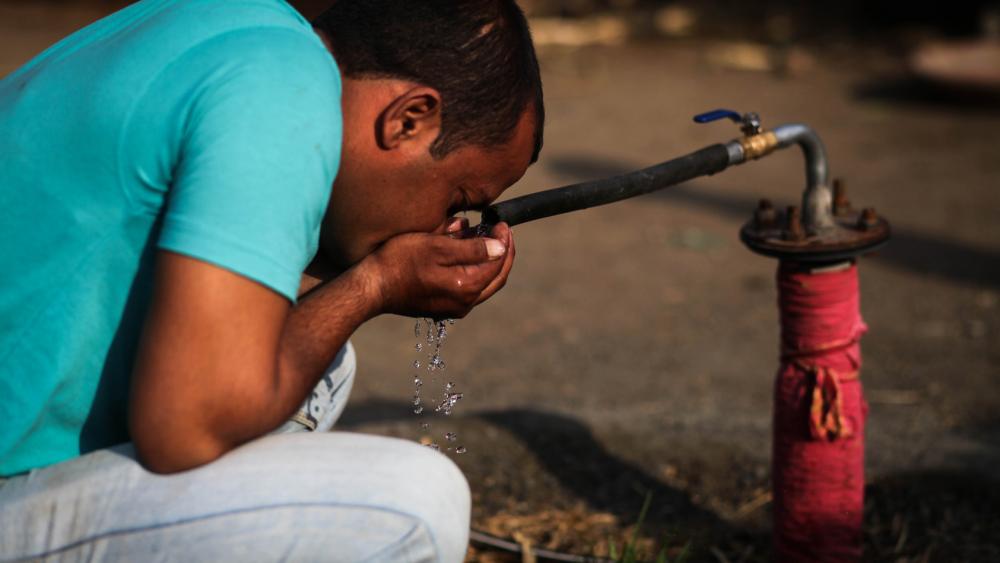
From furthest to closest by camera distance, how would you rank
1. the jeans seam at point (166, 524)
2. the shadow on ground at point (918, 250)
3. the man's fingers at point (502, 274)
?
1. the shadow on ground at point (918, 250)
2. the man's fingers at point (502, 274)
3. the jeans seam at point (166, 524)

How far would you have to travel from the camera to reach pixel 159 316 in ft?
4.77

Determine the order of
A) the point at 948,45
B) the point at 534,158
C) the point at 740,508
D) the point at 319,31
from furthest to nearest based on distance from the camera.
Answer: the point at 948,45, the point at 740,508, the point at 534,158, the point at 319,31

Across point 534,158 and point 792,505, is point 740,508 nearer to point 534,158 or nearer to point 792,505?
point 792,505

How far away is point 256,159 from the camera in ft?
4.83

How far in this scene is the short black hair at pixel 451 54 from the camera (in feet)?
5.74

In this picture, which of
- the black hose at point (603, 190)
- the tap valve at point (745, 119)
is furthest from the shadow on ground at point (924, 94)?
the black hose at point (603, 190)

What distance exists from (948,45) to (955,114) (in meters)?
0.94

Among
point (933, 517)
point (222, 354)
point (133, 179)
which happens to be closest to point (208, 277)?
point (222, 354)

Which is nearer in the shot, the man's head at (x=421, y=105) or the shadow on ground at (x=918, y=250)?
the man's head at (x=421, y=105)

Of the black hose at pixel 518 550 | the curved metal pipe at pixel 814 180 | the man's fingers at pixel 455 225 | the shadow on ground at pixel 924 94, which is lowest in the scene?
the shadow on ground at pixel 924 94

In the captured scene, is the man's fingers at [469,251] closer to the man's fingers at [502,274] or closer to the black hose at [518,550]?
the man's fingers at [502,274]

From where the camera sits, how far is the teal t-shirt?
1.48 m

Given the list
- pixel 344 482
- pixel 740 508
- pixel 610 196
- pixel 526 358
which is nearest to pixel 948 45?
pixel 526 358

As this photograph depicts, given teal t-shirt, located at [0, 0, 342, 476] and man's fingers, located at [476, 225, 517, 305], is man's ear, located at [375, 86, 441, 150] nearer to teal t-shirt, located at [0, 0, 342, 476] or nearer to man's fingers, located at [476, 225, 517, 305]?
teal t-shirt, located at [0, 0, 342, 476]
